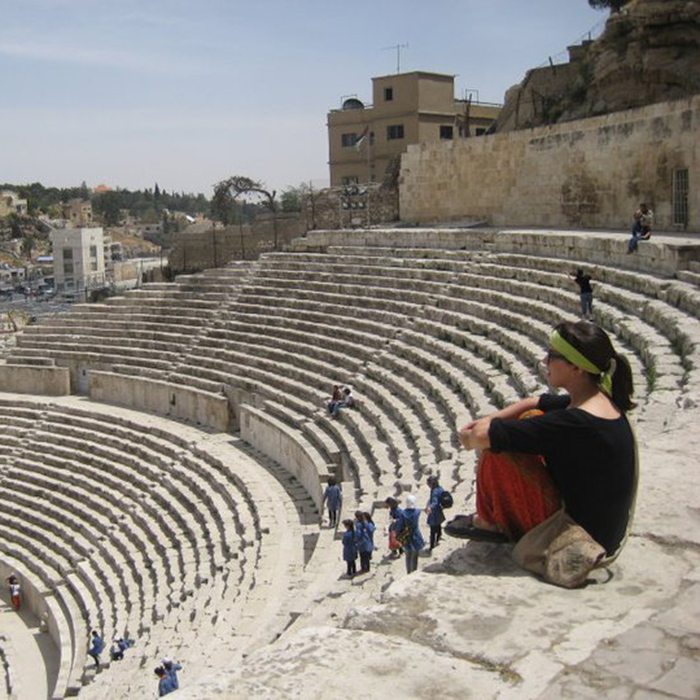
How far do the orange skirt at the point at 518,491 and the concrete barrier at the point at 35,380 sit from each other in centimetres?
1930

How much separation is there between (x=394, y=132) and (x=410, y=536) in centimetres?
3055

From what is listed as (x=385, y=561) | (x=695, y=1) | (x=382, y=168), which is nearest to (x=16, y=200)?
(x=382, y=168)

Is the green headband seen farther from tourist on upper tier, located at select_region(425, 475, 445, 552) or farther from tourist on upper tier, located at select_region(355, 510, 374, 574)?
tourist on upper tier, located at select_region(355, 510, 374, 574)

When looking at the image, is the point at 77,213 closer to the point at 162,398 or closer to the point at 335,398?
the point at 162,398

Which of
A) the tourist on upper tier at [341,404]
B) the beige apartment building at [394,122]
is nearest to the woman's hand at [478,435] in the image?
the tourist on upper tier at [341,404]

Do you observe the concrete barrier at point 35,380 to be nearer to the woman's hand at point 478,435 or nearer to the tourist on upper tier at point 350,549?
the tourist on upper tier at point 350,549

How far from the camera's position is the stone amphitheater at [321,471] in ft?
10.5

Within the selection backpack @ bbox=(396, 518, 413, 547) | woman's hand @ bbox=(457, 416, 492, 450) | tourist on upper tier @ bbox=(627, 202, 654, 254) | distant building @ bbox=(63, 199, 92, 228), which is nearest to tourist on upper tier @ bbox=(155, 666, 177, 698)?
backpack @ bbox=(396, 518, 413, 547)

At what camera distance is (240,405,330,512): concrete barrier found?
13.3m

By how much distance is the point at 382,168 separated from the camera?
36.8 meters

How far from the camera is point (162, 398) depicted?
64.2 feet

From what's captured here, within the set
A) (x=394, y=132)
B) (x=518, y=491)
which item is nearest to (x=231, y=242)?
(x=394, y=132)

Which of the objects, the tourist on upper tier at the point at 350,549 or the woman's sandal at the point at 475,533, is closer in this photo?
Result: the woman's sandal at the point at 475,533

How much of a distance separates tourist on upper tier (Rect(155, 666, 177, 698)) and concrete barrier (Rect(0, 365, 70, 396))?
14671 mm
